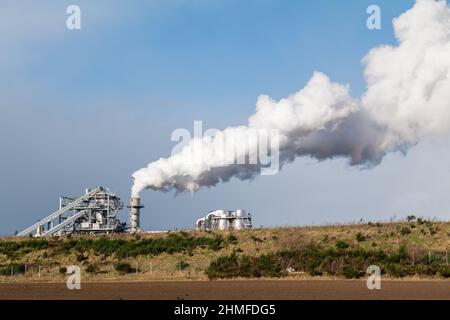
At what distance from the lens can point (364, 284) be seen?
36.7 m

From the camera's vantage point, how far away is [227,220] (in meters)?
74.4

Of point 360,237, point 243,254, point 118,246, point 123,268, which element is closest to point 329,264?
point 243,254

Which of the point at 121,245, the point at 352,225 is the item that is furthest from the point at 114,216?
the point at 352,225

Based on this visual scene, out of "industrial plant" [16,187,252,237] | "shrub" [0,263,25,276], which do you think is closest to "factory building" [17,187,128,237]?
"industrial plant" [16,187,252,237]

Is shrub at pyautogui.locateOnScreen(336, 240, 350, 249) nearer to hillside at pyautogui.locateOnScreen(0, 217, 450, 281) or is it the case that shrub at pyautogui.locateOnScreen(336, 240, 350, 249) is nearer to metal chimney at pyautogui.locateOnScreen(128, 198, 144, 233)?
hillside at pyautogui.locateOnScreen(0, 217, 450, 281)

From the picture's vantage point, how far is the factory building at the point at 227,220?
7338 cm

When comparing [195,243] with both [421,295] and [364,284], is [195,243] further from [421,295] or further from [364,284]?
[421,295]

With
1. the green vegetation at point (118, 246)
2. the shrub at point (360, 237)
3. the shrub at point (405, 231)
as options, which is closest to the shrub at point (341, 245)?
the shrub at point (360, 237)

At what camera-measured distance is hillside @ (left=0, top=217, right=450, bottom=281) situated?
147 feet

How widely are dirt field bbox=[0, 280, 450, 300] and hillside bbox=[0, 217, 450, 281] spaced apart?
4.86m

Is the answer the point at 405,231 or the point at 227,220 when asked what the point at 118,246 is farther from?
the point at 405,231

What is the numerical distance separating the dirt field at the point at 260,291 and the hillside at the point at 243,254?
4862mm

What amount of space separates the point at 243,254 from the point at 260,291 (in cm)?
2453
